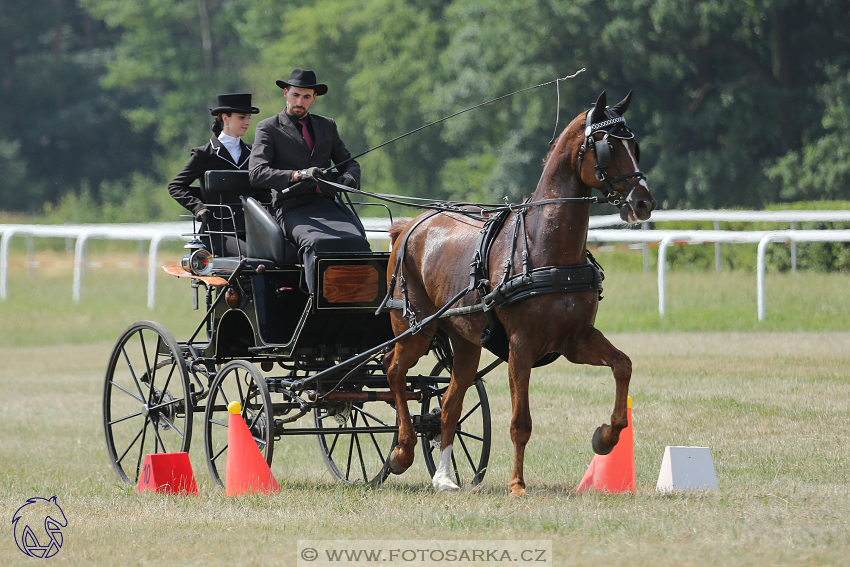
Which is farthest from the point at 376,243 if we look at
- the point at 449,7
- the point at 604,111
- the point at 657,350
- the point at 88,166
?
the point at 88,166

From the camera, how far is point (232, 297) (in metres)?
8.16

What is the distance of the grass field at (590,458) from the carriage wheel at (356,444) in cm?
23

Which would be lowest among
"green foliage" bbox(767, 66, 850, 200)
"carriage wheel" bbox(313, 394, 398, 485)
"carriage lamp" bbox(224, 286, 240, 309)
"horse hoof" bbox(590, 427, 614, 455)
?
"carriage wheel" bbox(313, 394, 398, 485)

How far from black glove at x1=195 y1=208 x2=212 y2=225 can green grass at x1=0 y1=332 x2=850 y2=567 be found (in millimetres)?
1762

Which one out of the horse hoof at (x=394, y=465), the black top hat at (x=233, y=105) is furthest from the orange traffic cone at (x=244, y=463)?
the black top hat at (x=233, y=105)

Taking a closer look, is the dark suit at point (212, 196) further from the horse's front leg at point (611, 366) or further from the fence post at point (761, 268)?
the fence post at point (761, 268)

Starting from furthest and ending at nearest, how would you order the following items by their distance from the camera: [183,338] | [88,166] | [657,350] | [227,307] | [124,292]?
[88,166] → [124,292] → [183,338] → [657,350] → [227,307]

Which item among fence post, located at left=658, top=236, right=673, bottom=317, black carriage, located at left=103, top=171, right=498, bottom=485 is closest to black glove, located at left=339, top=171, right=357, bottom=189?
black carriage, located at left=103, top=171, right=498, bottom=485

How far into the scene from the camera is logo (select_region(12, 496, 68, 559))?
5969mm

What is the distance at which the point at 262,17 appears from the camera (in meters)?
48.8

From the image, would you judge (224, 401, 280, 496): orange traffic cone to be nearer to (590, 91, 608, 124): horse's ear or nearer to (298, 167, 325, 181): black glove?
(298, 167, 325, 181): black glove

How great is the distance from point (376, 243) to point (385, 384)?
12003 millimetres

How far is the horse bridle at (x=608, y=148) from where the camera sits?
6457 mm

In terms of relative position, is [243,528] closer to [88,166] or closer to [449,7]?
[449,7]
